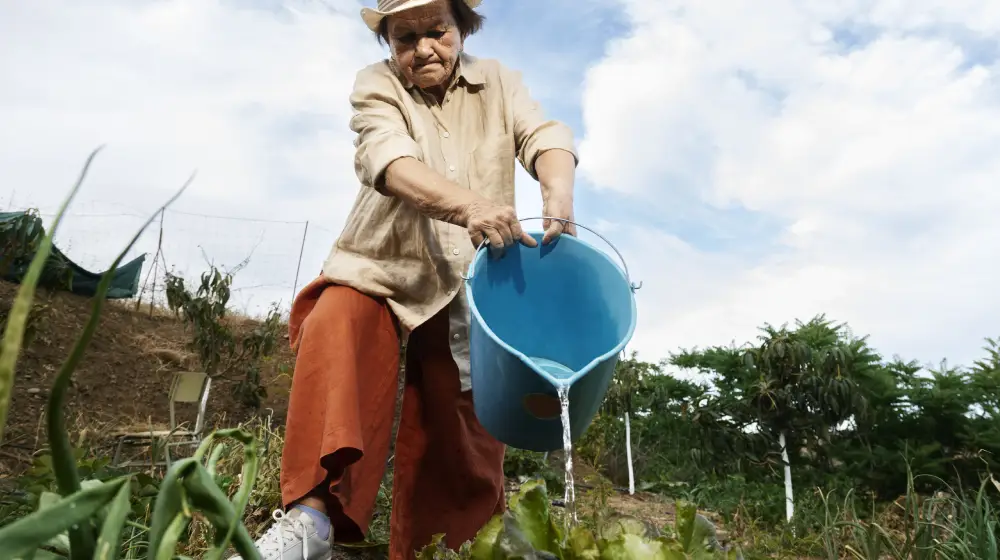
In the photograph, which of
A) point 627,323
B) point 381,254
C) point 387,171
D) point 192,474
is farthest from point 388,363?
point 192,474

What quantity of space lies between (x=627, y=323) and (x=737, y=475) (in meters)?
4.51

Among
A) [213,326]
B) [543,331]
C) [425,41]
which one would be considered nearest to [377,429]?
[543,331]

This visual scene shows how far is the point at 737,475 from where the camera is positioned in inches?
227

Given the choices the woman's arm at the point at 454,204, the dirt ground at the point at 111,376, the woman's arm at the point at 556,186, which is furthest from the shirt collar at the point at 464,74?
the dirt ground at the point at 111,376

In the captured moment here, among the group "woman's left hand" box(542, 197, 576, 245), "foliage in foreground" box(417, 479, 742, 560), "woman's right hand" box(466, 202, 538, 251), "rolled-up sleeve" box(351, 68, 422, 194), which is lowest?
"foliage in foreground" box(417, 479, 742, 560)

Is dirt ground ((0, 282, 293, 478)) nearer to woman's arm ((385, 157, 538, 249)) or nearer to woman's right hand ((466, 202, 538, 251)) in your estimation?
woman's arm ((385, 157, 538, 249))

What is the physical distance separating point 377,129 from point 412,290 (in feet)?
1.36

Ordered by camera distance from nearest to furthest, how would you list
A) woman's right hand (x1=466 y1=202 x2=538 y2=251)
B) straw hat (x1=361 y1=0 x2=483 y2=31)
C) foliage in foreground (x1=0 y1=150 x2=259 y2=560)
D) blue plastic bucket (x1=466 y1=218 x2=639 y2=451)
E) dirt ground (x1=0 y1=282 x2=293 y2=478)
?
foliage in foreground (x1=0 y1=150 x2=259 y2=560) < blue plastic bucket (x1=466 y1=218 x2=639 y2=451) < woman's right hand (x1=466 y1=202 x2=538 y2=251) < straw hat (x1=361 y1=0 x2=483 y2=31) < dirt ground (x1=0 y1=282 x2=293 y2=478)

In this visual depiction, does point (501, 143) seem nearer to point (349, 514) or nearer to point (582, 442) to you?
point (349, 514)

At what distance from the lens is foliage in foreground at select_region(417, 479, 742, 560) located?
735mm

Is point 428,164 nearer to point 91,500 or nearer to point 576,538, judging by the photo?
point 576,538

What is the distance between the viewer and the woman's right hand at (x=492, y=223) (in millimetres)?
1648

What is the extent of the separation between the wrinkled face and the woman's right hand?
22.7 inches

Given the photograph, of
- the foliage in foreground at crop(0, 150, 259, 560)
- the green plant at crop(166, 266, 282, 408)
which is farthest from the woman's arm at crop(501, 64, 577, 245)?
the green plant at crop(166, 266, 282, 408)
